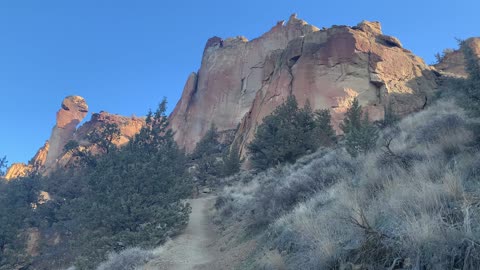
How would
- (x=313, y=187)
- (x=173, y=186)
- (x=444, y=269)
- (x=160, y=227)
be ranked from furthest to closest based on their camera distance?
(x=173, y=186) < (x=160, y=227) < (x=313, y=187) < (x=444, y=269)

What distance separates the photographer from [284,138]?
928 inches

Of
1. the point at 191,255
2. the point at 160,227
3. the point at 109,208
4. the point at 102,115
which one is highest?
the point at 102,115

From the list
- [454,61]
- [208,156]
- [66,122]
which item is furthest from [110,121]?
[454,61]

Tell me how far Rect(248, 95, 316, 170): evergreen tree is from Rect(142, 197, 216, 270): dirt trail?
6984 millimetres

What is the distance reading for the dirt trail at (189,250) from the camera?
11469mm

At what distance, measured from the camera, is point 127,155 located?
20844 millimetres

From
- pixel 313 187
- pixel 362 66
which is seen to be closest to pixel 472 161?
pixel 313 187

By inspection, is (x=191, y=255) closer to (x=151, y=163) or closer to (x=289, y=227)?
(x=289, y=227)

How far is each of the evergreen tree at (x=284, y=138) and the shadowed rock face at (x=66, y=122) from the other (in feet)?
230

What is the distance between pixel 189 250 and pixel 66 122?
8711 centimetres

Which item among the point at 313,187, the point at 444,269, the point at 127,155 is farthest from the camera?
the point at 127,155

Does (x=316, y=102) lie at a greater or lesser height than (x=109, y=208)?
greater

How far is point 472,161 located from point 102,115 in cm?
8457

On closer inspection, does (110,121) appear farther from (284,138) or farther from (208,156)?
(284,138)
